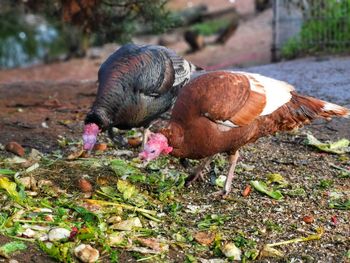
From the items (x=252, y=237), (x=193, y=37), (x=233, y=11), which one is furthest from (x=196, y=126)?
(x=233, y=11)

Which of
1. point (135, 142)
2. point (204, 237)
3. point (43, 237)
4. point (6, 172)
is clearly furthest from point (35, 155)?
point (204, 237)

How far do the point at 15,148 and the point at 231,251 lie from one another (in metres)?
2.77

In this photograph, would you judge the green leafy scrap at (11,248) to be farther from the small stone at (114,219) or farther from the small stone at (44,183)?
the small stone at (44,183)

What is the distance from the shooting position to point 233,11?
68.7 feet

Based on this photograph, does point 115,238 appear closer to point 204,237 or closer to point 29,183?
point 204,237

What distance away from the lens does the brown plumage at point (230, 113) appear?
4.59 meters

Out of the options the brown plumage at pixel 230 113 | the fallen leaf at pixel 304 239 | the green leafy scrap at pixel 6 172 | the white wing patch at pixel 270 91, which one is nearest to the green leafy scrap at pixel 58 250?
the brown plumage at pixel 230 113

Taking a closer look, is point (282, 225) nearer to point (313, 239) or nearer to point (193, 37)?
point (313, 239)

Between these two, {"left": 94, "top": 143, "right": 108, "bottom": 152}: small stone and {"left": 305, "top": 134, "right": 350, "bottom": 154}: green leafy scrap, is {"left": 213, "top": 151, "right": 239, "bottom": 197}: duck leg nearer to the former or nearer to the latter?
{"left": 305, "top": 134, "right": 350, "bottom": 154}: green leafy scrap

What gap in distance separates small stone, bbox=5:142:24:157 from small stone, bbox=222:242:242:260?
2.59 m

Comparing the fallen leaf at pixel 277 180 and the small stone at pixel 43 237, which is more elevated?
the small stone at pixel 43 237

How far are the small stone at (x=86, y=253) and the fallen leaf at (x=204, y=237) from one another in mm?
679

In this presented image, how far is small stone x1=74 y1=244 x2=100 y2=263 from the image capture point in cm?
377

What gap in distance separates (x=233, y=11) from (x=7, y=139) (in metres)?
15.3
